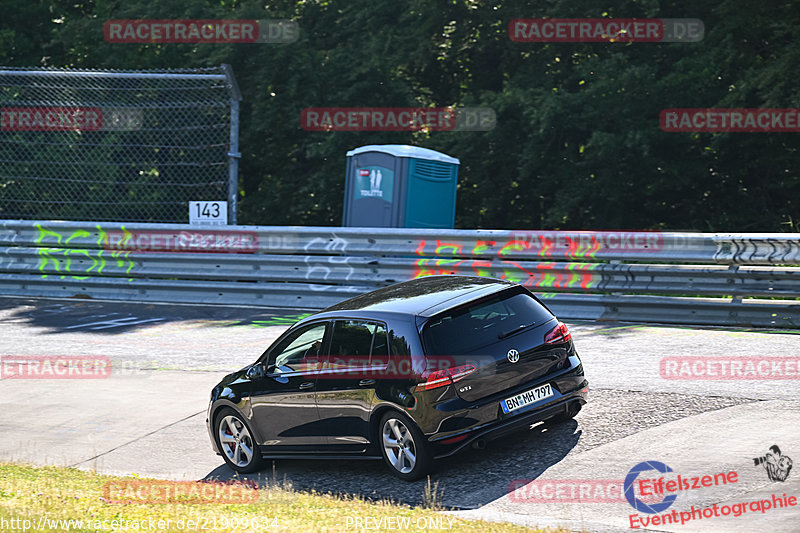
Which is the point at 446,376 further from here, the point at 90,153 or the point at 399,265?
the point at 90,153

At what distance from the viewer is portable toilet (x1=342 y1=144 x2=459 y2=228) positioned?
15.5m

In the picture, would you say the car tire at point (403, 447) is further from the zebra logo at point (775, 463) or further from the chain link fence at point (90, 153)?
the chain link fence at point (90, 153)

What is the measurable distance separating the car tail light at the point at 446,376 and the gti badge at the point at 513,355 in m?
0.33

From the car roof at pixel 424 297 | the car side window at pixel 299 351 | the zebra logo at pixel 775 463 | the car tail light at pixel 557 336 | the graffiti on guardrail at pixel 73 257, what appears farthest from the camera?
the graffiti on guardrail at pixel 73 257

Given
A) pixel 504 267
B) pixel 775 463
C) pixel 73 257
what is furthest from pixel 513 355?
pixel 73 257

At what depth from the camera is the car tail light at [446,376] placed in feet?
23.1

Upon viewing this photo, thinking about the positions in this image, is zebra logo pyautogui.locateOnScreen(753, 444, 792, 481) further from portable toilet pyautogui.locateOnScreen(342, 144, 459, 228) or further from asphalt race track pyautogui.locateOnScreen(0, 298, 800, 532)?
portable toilet pyautogui.locateOnScreen(342, 144, 459, 228)

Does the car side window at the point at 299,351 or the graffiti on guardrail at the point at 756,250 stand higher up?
the graffiti on guardrail at the point at 756,250

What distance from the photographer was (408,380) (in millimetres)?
7145

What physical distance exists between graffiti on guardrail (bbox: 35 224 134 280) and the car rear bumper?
33.6ft

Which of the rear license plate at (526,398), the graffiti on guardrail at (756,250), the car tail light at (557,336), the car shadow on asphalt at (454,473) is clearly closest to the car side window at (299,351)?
the car shadow on asphalt at (454,473)

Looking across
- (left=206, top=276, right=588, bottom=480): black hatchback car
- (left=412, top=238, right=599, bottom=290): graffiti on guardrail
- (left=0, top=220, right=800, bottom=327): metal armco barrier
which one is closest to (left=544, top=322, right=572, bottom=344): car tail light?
(left=206, top=276, right=588, bottom=480): black hatchback car

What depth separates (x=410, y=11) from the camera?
22.5 meters

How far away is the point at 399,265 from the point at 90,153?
818 centimetres
